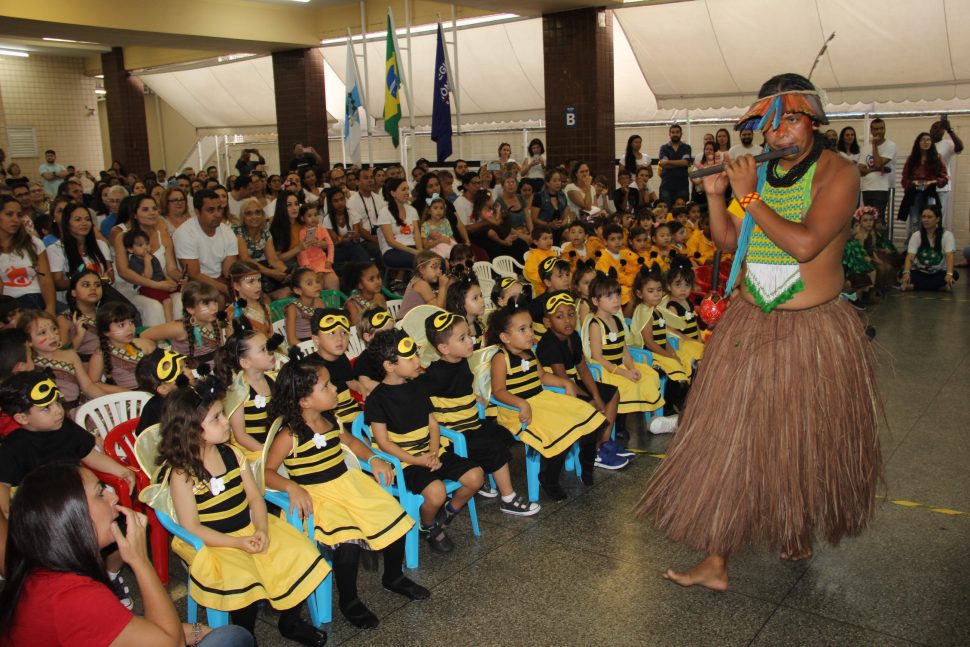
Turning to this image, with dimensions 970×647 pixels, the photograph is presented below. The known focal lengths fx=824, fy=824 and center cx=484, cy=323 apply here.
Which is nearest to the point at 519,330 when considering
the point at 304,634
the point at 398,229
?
the point at 304,634

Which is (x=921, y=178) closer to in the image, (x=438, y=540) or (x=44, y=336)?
(x=438, y=540)

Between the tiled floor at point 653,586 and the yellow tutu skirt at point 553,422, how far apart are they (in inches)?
12.2

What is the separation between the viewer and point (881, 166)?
962cm

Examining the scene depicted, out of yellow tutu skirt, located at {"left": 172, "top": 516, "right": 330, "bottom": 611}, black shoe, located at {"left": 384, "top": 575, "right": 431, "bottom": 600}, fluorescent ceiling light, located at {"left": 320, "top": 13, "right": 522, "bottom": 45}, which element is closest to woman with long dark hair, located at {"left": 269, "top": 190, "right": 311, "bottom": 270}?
black shoe, located at {"left": 384, "top": 575, "right": 431, "bottom": 600}

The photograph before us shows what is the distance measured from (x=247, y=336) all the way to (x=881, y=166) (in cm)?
857

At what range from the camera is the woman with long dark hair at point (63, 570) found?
1762 mm

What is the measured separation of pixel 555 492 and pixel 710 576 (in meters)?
1.07

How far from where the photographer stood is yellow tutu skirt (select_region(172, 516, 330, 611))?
2.59 metres

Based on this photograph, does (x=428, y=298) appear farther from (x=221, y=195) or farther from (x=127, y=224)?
(x=127, y=224)

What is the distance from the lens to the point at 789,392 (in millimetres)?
2775

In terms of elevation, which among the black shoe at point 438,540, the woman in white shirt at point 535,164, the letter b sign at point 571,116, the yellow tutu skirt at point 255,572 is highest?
the letter b sign at point 571,116

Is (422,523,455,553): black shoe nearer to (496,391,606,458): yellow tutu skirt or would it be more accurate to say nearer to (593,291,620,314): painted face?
(496,391,606,458): yellow tutu skirt

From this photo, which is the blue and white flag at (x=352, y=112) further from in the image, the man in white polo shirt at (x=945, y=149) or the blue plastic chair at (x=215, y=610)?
the blue plastic chair at (x=215, y=610)

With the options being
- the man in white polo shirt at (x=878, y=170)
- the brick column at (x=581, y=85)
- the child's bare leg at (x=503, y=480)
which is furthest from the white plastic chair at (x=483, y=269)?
the man in white polo shirt at (x=878, y=170)
